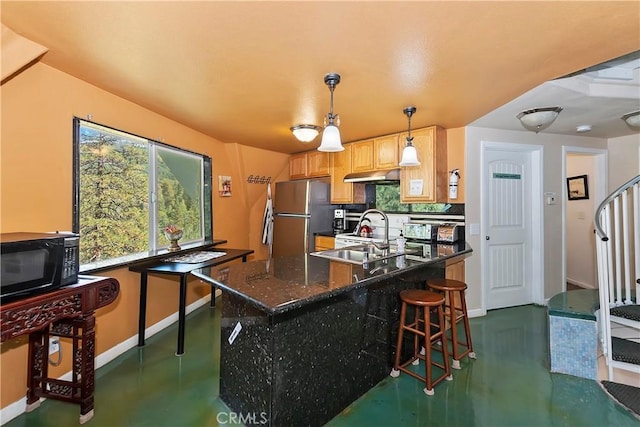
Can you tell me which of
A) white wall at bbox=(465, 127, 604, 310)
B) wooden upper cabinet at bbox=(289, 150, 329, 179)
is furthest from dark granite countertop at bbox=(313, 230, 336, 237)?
white wall at bbox=(465, 127, 604, 310)

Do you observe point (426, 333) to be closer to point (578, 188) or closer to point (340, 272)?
point (340, 272)

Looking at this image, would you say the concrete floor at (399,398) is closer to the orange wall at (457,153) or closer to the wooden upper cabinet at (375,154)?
the orange wall at (457,153)

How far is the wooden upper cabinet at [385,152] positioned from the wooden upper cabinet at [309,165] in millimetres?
909

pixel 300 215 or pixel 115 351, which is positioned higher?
pixel 300 215

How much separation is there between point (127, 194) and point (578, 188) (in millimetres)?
6159

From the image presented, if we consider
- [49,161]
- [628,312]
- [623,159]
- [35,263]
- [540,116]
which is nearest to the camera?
[35,263]

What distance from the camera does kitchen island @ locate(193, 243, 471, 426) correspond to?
5.33 ft

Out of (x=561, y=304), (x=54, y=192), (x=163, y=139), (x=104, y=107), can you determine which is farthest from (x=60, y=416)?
(x=561, y=304)

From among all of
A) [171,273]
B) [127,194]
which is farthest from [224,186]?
[171,273]

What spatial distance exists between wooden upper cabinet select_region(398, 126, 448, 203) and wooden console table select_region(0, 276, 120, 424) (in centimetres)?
311

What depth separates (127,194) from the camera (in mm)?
2924

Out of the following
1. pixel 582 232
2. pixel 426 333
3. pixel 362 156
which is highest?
pixel 362 156

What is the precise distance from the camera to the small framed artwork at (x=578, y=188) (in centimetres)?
461

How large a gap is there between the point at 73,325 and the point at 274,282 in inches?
53.1
